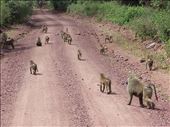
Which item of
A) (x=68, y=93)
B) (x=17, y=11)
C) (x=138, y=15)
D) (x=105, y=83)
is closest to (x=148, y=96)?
(x=105, y=83)

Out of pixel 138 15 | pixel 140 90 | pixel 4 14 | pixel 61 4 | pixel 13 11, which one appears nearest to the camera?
pixel 140 90

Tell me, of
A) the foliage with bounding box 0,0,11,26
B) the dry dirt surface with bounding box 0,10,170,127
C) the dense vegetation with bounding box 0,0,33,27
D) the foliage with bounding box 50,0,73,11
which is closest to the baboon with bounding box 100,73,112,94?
the dry dirt surface with bounding box 0,10,170,127

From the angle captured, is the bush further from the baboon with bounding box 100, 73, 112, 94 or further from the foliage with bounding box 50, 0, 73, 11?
the baboon with bounding box 100, 73, 112, 94

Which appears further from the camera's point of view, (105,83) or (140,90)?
(105,83)

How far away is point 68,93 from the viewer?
1912cm

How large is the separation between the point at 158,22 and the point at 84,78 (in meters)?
8.75

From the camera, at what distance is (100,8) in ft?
179

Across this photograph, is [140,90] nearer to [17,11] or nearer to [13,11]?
[13,11]

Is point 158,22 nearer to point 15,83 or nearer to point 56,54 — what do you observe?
point 56,54

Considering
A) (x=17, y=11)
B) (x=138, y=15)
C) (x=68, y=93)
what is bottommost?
(x=17, y=11)

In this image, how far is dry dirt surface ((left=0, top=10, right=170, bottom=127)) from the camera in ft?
50.5

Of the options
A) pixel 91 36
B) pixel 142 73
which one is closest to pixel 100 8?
pixel 91 36

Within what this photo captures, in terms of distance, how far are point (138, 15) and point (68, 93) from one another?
2102 centimetres

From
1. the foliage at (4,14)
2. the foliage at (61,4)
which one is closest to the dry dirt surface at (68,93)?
the foliage at (4,14)
